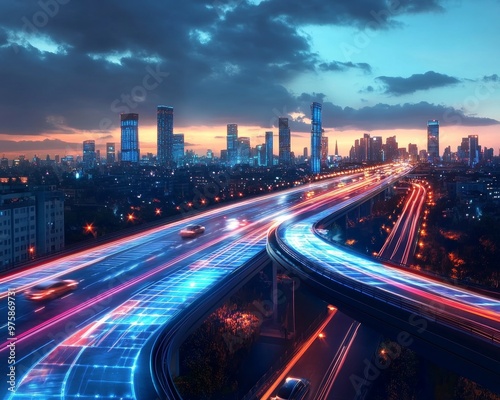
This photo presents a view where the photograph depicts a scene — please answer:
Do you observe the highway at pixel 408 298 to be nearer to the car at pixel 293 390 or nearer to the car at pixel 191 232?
the car at pixel 293 390

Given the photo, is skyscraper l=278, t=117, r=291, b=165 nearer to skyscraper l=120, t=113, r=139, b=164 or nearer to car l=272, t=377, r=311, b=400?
skyscraper l=120, t=113, r=139, b=164

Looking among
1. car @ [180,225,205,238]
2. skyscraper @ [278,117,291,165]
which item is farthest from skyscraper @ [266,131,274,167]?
car @ [180,225,205,238]

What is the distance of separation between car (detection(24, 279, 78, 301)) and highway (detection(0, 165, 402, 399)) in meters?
0.20

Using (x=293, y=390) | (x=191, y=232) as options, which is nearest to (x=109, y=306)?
(x=293, y=390)

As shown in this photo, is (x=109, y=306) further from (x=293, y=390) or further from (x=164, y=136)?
(x=164, y=136)

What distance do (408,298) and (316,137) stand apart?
96.6 m

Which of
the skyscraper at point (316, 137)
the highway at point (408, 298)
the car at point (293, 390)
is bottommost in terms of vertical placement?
the car at point (293, 390)

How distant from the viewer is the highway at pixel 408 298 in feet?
22.2

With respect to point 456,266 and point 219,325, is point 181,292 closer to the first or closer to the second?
point 219,325

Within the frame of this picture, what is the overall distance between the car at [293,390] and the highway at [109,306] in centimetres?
264

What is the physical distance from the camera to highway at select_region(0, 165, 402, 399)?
6.83 meters

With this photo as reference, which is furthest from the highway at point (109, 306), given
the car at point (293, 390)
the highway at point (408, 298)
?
the car at point (293, 390)

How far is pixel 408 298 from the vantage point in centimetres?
955

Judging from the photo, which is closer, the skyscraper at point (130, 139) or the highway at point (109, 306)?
the highway at point (109, 306)
